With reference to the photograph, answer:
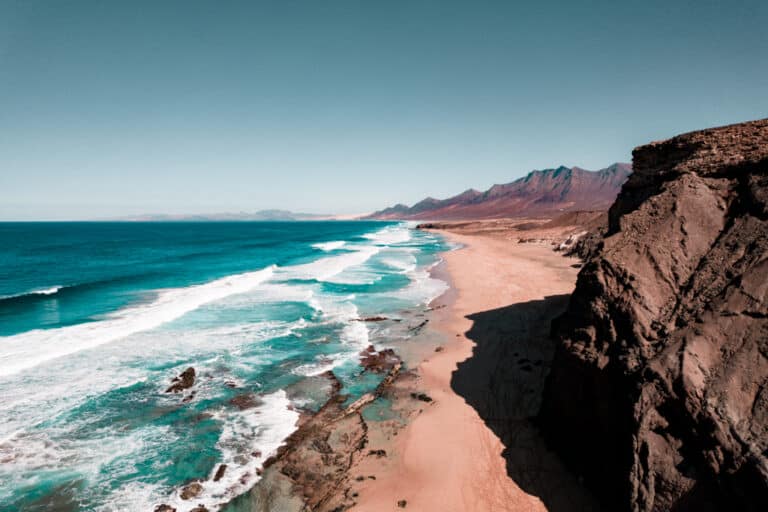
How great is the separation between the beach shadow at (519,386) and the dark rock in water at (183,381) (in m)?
9.69

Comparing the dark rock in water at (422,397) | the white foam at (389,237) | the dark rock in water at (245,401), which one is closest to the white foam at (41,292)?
the dark rock in water at (245,401)

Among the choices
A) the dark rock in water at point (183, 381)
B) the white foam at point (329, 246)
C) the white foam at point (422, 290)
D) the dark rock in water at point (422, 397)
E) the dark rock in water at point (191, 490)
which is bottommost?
the dark rock in water at point (191, 490)

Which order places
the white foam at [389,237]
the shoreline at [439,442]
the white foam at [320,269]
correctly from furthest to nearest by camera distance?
the white foam at [389,237] → the white foam at [320,269] → the shoreline at [439,442]

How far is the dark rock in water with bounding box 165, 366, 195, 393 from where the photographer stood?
523 inches

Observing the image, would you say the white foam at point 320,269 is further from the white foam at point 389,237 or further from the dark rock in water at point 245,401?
the white foam at point 389,237

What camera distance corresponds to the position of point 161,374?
14.6 meters

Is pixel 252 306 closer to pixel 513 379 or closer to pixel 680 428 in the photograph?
pixel 513 379

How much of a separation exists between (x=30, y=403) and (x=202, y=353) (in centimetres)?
567

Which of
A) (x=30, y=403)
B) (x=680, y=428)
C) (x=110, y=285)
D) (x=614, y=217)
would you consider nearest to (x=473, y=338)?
(x=614, y=217)

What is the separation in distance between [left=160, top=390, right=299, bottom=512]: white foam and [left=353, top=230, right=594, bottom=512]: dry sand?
2.83m

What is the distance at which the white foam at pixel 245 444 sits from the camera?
8.34 metres

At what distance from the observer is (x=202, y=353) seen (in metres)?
16.7

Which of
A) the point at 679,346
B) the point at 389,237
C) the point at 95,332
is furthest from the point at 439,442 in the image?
the point at 389,237

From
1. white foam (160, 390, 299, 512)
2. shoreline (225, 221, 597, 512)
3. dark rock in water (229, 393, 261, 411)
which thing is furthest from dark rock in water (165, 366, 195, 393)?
shoreline (225, 221, 597, 512)
